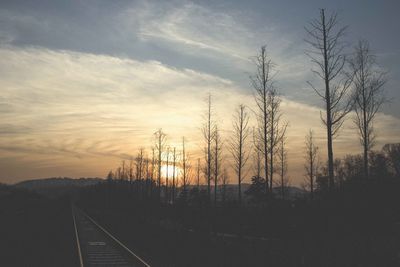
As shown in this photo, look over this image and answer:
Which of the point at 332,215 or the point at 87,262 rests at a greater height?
the point at 332,215

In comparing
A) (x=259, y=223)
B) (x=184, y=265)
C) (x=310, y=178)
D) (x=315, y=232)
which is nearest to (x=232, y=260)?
(x=184, y=265)

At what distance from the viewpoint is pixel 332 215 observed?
17234mm

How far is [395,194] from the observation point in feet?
65.8

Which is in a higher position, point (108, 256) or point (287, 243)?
point (287, 243)

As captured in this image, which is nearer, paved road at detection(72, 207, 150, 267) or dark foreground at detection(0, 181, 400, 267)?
dark foreground at detection(0, 181, 400, 267)

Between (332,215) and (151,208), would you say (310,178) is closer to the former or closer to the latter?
(151,208)

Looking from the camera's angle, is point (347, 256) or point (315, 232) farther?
point (315, 232)

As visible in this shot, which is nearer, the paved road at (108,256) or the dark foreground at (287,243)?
the dark foreground at (287,243)

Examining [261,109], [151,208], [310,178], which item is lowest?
[151,208]

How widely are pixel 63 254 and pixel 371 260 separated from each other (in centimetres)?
1139

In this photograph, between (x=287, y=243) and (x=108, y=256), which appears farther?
(x=108, y=256)

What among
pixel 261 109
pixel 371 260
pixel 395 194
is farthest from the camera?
pixel 261 109

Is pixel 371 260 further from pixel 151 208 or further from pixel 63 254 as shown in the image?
pixel 151 208

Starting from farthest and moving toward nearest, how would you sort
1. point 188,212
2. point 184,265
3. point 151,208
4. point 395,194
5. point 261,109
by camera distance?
point 151,208, point 188,212, point 261,109, point 395,194, point 184,265
